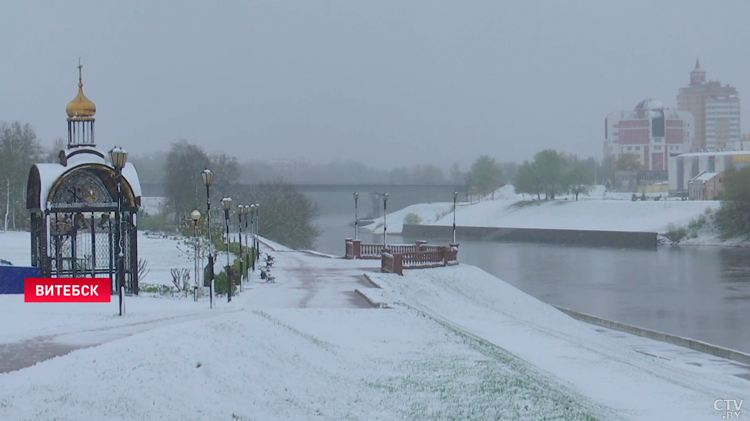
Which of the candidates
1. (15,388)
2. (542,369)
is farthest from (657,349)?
(15,388)

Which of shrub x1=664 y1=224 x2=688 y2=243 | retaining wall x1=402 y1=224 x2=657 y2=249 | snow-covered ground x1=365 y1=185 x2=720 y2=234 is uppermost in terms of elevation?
snow-covered ground x1=365 y1=185 x2=720 y2=234

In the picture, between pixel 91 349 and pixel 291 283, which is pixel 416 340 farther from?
pixel 291 283

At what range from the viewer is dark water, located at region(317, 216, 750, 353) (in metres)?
36.8

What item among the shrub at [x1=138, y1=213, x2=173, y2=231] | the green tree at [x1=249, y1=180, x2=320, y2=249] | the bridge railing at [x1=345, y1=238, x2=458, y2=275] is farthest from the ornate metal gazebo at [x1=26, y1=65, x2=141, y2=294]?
the shrub at [x1=138, y1=213, x2=173, y2=231]

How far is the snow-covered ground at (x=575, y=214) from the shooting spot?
101875mm

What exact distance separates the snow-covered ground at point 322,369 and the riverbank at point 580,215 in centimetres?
7250

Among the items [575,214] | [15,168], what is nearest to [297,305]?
[15,168]

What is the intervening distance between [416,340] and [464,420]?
6199mm

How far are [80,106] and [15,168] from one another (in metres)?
47.5

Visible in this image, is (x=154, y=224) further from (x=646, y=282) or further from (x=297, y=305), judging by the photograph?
(x=297, y=305)

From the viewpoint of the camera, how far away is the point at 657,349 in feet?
92.5

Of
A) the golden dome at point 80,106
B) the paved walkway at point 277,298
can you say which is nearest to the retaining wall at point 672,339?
the paved walkway at point 277,298

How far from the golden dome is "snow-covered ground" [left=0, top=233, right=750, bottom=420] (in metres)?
6.92

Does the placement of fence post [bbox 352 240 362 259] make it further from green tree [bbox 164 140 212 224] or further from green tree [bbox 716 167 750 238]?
green tree [bbox 716 167 750 238]
